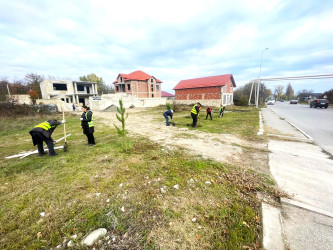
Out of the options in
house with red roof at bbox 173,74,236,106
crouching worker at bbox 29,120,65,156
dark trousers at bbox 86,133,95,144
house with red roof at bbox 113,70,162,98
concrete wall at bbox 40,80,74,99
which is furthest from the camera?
house with red roof at bbox 113,70,162,98

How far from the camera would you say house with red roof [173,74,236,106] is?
87.5ft

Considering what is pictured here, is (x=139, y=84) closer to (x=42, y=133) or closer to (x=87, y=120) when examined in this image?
(x=87, y=120)

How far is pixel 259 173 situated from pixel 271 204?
3.70ft

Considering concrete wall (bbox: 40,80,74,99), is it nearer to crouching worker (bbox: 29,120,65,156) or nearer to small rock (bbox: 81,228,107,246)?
crouching worker (bbox: 29,120,65,156)

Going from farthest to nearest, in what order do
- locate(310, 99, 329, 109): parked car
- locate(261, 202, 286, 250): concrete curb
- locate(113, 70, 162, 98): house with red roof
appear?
1. locate(113, 70, 162, 98): house with red roof
2. locate(310, 99, 329, 109): parked car
3. locate(261, 202, 286, 250): concrete curb

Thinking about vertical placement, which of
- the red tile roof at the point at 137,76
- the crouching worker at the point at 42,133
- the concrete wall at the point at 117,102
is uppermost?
the red tile roof at the point at 137,76

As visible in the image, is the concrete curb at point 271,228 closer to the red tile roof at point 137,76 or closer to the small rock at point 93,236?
the small rock at point 93,236

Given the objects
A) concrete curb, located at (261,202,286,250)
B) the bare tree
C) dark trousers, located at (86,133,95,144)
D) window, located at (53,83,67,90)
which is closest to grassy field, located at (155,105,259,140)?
concrete curb, located at (261,202,286,250)

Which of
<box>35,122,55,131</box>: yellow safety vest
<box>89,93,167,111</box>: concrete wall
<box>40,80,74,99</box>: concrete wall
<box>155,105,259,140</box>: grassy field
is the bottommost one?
<box>155,105,259,140</box>: grassy field

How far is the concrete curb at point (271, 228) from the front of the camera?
5.73 ft

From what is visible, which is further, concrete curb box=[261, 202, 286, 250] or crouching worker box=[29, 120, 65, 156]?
crouching worker box=[29, 120, 65, 156]

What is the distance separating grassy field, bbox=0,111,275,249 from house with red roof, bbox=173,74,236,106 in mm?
25558

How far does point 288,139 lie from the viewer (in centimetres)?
617

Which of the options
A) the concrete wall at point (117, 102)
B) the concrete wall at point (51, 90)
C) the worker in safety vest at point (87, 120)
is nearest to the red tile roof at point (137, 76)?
the concrete wall at point (117, 102)
